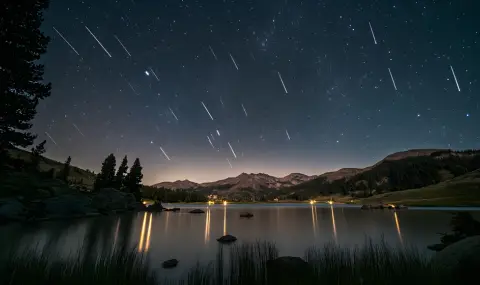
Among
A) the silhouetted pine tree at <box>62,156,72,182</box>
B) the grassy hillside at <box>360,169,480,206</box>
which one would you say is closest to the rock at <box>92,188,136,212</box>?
the silhouetted pine tree at <box>62,156,72,182</box>

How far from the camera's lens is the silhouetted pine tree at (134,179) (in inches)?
3568

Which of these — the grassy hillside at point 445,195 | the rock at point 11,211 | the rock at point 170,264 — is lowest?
the rock at point 170,264

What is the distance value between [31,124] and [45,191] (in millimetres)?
21461

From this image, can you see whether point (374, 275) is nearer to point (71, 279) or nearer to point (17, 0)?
point (71, 279)

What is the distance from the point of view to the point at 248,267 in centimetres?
838

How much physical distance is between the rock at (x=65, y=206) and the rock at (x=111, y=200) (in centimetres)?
1500

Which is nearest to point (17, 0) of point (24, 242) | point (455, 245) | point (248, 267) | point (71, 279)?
point (24, 242)

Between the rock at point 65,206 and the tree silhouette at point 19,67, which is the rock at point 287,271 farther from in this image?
the rock at point 65,206

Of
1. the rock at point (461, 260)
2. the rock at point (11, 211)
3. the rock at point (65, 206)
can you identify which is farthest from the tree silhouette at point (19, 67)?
the rock at point (461, 260)

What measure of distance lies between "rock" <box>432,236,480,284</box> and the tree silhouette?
34.2m

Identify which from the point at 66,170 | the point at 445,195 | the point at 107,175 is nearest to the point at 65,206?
the point at 107,175

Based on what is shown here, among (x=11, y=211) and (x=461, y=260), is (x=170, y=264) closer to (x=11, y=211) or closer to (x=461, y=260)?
(x=461, y=260)

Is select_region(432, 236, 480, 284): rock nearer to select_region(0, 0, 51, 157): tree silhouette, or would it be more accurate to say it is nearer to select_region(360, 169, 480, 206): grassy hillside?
select_region(0, 0, 51, 157): tree silhouette

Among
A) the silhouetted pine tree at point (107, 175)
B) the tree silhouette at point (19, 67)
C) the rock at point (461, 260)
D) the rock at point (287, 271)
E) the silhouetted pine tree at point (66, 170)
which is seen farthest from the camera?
the silhouetted pine tree at point (66, 170)
